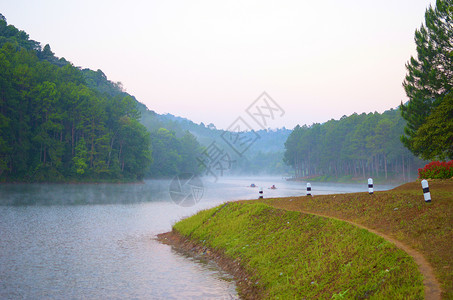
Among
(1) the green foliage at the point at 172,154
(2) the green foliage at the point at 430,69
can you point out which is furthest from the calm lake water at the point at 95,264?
(1) the green foliage at the point at 172,154

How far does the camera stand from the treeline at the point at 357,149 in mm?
101688

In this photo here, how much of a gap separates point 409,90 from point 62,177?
7146cm

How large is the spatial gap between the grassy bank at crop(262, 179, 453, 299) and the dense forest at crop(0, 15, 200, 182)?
6889 cm

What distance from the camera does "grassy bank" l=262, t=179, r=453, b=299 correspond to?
9.23m

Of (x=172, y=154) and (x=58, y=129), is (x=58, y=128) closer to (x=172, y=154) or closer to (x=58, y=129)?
(x=58, y=129)

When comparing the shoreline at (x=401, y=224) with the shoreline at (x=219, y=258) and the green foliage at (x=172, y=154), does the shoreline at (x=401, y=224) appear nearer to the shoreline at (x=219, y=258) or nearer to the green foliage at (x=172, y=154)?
the shoreline at (x=219, y=258)

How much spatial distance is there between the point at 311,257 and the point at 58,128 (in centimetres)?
7995

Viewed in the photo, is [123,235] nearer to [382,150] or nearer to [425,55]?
[425,55]

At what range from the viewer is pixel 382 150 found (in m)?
101

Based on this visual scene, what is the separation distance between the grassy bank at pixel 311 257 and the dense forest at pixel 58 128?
213 ft

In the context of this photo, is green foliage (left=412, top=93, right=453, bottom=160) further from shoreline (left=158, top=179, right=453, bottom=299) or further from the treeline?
the treeline

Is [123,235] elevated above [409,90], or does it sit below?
below

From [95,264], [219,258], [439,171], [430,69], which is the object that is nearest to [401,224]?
[219,258]

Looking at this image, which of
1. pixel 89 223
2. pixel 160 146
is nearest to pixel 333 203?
pixel 89 223
